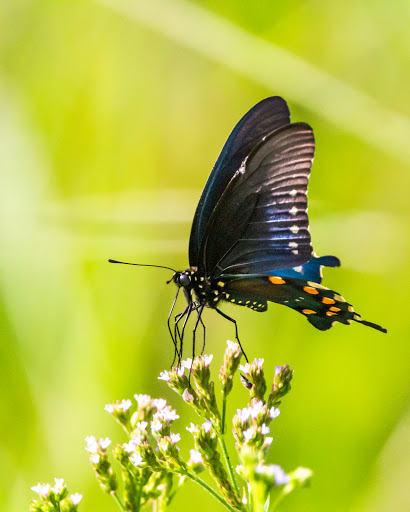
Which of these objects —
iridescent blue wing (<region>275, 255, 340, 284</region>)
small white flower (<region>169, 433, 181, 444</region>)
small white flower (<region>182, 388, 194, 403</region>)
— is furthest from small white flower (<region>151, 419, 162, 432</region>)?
iridescent blue wing (<region>275, 255, 340, 284</region>)

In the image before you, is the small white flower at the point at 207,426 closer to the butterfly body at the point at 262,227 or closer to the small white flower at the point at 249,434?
the small white flower at the point at 249,434

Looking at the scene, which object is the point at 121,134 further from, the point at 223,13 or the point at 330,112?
the point at 330,112

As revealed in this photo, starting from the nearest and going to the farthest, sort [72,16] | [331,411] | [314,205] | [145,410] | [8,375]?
[145,410]
[331,411]
[8,375]
[314,205]
[72,16]

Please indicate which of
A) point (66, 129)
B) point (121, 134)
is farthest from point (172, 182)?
point (66, 129)

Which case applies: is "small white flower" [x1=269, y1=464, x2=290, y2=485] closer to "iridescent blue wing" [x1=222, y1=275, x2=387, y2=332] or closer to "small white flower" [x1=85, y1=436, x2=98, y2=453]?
"iridescent blue wing" [x1=222, y1=275, x2=387, y2=332]

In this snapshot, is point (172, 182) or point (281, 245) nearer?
point (281, 245)

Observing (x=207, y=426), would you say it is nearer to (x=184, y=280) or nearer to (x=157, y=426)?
(x=157, y=426)

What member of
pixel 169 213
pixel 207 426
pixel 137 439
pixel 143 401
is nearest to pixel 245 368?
pixel 207 426

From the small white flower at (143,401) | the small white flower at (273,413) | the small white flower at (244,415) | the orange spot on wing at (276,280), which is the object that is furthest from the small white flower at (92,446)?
the orange spot on wing at (276,280)
